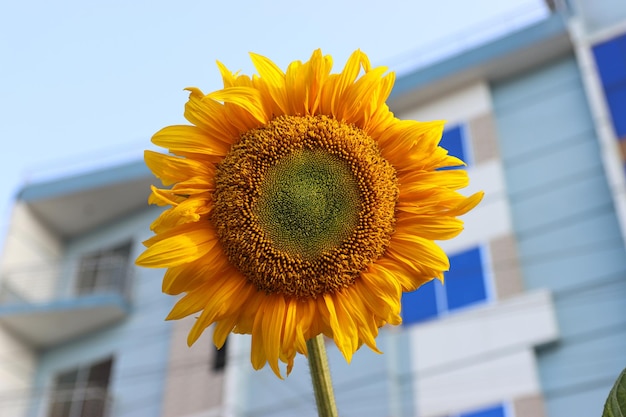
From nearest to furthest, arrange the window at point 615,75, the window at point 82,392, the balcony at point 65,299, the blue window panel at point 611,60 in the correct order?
1. the window at point 615,75
2. the blue window panel at point 611,60
3. the window at point 82,392
4. the balcony at point 65,299

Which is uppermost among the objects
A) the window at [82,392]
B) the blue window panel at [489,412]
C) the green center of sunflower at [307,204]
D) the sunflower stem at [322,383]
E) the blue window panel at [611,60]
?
the blue window panel at [611,60]

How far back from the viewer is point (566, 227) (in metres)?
13.0

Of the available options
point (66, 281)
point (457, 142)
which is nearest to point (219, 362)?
point (66, 281)

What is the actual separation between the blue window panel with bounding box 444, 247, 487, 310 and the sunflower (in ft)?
37.0

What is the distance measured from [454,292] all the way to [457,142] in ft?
9.77

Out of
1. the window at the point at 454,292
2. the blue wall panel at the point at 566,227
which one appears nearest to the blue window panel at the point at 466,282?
the window at the point at 454,292

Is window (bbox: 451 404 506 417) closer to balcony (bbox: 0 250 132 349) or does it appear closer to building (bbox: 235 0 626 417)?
building (bbox: 235 0 626 417)

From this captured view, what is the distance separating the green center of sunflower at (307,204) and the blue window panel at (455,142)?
13196 millimetres

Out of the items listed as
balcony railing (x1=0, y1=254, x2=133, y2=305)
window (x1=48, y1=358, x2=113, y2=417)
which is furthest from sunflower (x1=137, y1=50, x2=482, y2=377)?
balcony railing (x1=0, y1=254, x2=133, y2=305)

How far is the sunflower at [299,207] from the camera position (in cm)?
158

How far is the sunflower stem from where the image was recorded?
124 cm

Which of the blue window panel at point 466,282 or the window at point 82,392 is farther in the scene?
the window at point 82,392

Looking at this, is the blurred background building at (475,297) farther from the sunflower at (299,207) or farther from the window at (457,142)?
the sunflower at (299,207)

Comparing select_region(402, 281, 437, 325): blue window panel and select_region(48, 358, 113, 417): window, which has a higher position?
select_region(402, 281, 437, 325): blue window panel
